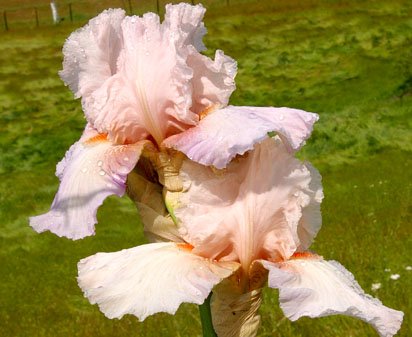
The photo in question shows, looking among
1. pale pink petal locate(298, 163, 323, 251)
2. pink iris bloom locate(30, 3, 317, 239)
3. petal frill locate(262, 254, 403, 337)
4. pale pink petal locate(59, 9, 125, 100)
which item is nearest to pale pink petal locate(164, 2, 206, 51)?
pink iris bloom locate(30, 3, 317, 239)

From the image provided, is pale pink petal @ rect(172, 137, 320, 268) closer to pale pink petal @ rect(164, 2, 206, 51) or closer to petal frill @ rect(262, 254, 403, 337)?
petal frill @ rect(262, 254, 403, 337)

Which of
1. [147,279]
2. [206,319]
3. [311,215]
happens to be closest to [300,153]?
[311,215]

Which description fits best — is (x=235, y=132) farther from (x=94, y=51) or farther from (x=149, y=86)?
(x=94, y=51)

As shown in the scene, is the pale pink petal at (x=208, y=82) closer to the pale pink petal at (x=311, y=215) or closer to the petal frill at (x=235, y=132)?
the petal frill at (x=235, y=132)

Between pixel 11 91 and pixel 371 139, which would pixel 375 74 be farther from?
pixel 11 91

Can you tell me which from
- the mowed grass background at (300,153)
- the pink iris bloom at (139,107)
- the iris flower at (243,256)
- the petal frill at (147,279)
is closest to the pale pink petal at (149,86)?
the pink iris bloom at (139,107)

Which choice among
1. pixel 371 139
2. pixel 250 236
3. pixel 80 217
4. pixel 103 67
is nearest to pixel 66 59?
pixel 103 67

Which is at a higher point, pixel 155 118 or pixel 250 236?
pixel 155 118
